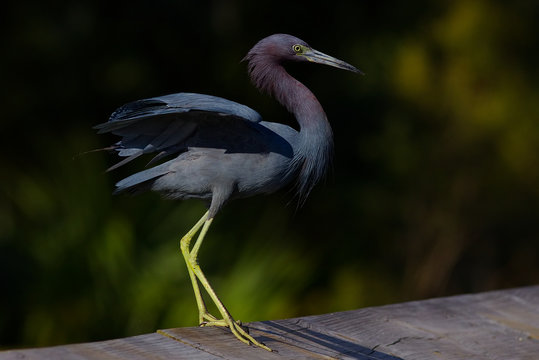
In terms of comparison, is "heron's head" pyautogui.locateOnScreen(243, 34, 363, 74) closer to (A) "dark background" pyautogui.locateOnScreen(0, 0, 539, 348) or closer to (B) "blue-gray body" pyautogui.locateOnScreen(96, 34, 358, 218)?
(B) "blue-gray body" pyautogui.locateOnScreen(96, 34, 358, 218)

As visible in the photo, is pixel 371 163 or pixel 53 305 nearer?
pixel 53 305

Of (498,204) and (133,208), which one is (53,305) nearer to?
(133,208)

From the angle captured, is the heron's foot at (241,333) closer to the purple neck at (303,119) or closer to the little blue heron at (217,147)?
the little blue heron at (217,147)

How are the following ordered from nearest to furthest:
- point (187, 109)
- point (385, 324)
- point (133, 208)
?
point (187, 109), point (385, 324), point (133, 208)

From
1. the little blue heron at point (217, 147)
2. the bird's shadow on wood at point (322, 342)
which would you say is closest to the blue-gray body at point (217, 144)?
the little blue heron at point (217, 147)

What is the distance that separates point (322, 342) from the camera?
3.67m

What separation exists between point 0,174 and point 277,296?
9.95 ft

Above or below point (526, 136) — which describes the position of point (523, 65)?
above

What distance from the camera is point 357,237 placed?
8.62 metres

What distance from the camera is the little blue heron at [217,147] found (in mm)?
3541

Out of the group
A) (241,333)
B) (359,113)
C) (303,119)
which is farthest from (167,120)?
(359,113)

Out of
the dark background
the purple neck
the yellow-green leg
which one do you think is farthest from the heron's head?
the dark background

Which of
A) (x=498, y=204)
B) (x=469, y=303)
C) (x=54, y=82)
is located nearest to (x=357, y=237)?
(x=498, y=204)

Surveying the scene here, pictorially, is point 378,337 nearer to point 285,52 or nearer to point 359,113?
point 285,52
